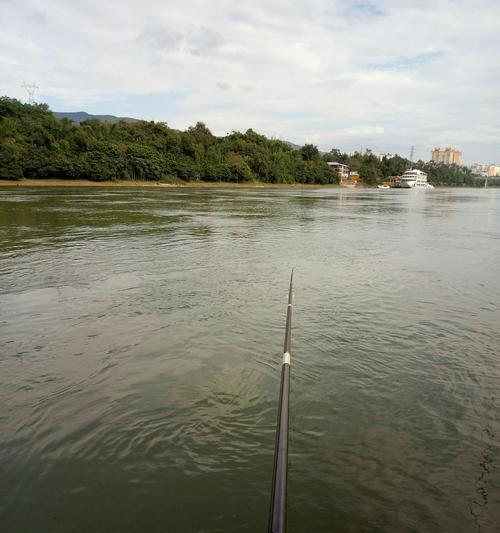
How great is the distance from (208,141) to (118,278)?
95330 mm

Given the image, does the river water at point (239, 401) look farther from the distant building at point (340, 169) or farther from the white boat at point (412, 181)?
the white boat at point (412, 181)

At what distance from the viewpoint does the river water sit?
313 centimetres

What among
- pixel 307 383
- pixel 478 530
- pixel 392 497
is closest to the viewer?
pixel 478 530

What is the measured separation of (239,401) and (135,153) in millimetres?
75237

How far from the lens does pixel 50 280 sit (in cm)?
934

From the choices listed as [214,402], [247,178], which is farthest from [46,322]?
[247,178]

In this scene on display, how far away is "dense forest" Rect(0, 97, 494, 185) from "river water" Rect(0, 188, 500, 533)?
198ft

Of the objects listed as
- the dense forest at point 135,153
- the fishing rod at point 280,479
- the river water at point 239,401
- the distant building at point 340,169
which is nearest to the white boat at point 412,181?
the distant building at point 340,169

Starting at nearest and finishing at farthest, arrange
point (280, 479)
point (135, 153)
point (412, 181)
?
point (280, 479) → point (135, 153) → point (412, 181)

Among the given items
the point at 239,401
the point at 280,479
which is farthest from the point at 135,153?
the point at 280,479

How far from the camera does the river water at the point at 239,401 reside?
3129mm

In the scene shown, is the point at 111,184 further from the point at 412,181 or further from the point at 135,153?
the point at 412,181

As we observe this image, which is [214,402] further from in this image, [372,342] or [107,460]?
[372,342]

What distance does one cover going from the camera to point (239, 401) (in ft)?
14.7
